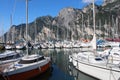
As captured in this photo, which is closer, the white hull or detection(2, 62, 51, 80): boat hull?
the white hull

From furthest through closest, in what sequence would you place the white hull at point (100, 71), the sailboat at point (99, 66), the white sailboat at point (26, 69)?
1. the white sailboat at point (26, 69)
2. the sailboat at point (99, 66)
3. the white hull at point (100, 71)

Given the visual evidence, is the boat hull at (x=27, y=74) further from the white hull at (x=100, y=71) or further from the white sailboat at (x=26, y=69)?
the white hull at (x=100, y=71)

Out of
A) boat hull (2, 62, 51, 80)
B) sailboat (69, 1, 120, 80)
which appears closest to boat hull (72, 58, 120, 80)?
sailboat (69, 1, 120, 80)

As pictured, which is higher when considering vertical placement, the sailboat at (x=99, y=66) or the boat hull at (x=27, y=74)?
the sailboat at (x=99, y=66)

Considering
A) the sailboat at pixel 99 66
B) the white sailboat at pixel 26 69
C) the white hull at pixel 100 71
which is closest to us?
the white hull at pixel 100 71

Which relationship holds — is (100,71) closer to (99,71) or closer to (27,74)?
(99,71)

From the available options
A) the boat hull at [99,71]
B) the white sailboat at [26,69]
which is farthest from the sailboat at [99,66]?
the white sailboat at [26,69]

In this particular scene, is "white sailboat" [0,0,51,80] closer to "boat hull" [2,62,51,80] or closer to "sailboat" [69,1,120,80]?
"boat hull" [2,62,51,80]

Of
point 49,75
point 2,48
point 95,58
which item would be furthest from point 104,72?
point 2,48

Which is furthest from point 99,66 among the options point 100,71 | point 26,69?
point 26,69

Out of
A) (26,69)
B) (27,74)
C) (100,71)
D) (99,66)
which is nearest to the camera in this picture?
(100,71)

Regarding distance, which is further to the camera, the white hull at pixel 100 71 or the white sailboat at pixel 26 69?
the white sailboat at pixel 26 69

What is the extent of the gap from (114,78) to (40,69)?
9.65 m

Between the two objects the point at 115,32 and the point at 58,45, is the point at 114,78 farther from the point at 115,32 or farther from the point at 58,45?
the point at 115,32
